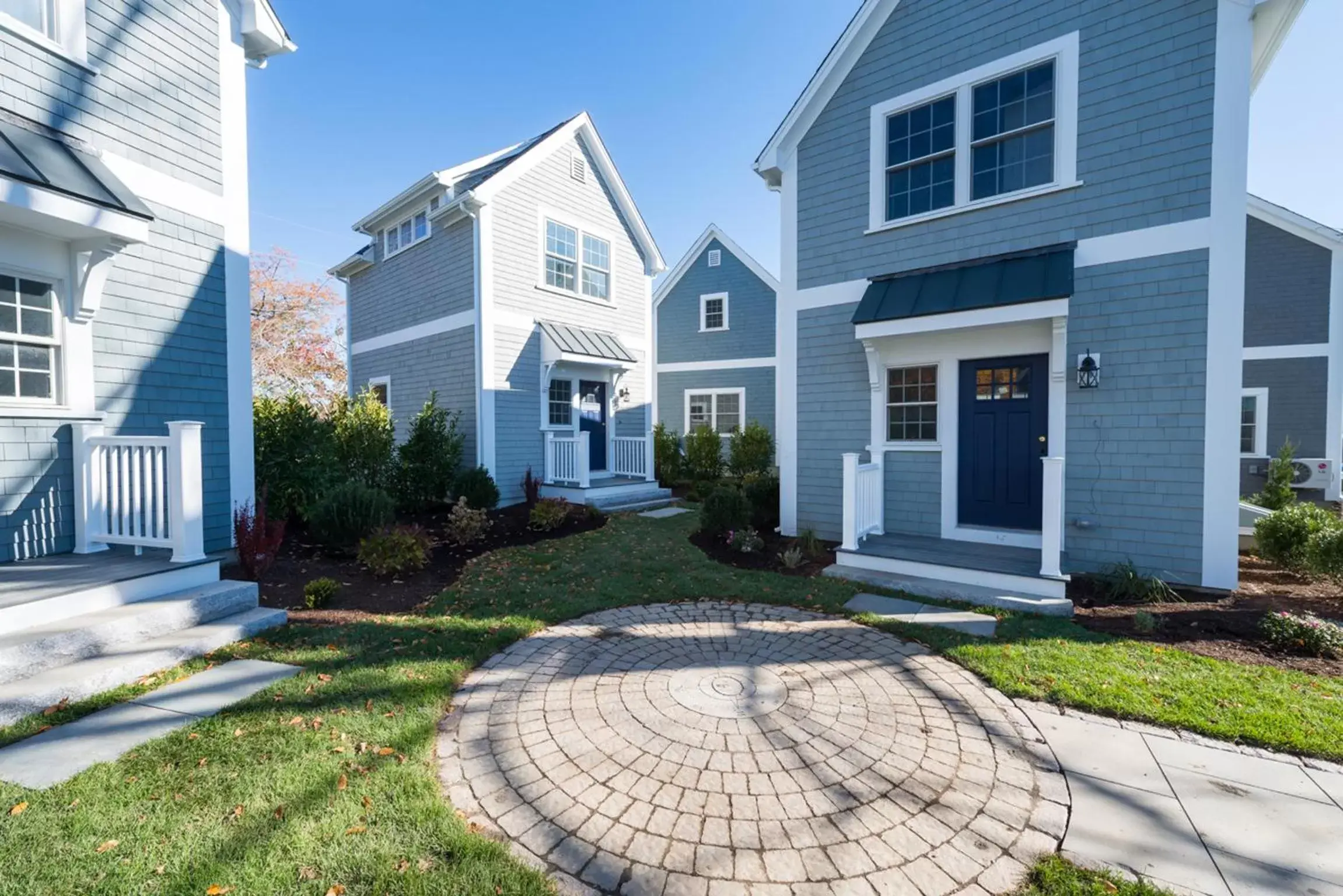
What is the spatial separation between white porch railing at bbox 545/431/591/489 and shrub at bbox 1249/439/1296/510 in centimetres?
1295

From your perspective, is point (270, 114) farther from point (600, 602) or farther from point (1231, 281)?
point (1231, 281)

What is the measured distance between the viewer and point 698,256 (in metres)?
18.9

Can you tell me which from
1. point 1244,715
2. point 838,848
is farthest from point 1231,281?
point 838,848

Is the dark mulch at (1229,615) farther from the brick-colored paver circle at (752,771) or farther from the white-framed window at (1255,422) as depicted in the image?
the white-framed window at (1255,422)

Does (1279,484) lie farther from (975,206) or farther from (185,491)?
(185,491)

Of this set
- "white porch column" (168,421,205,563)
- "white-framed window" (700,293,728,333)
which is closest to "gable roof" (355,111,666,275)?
"white-framed window" (700,293,728,333)

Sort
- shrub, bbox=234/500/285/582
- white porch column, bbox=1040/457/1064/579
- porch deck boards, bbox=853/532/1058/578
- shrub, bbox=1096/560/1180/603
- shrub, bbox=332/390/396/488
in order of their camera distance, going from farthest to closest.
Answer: shrub, bbox=332/390/396/488
porch deck boards, bbox=853/532/1058/578
shrub, bbox=234/500/285/582
shrub, bbox=1096/560/1180/603
white porch column, bbox=1040/457/1064/579

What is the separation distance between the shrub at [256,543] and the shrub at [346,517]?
96cm

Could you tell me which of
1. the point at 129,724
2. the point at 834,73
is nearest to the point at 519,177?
the point at 834,73

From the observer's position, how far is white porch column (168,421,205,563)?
15.4 ft

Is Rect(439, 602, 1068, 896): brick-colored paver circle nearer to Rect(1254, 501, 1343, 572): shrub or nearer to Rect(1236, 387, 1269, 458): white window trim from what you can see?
Rect(1254, 501, 1343, 572): shrub

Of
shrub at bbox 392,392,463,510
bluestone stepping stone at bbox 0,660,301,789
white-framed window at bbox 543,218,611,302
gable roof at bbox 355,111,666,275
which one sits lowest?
bluestone stepping stone at bbox 0,660,301,789

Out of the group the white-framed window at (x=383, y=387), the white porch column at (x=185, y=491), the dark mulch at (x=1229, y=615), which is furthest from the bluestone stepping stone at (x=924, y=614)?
the white-framed window at (x=383, y=387)

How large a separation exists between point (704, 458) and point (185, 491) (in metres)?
12.5
